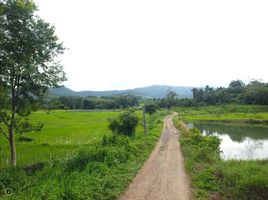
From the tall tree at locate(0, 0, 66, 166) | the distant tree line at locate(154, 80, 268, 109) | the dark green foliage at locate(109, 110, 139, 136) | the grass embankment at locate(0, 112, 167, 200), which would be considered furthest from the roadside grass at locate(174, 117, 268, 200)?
the distant tree line at locate(154, 80, 268, 109)

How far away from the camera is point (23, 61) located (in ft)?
39.9

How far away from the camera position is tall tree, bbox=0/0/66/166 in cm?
1185

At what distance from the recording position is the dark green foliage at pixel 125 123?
23.7 metres

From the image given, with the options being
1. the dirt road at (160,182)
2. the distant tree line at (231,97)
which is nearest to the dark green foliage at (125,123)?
the dirt road at (160,182)

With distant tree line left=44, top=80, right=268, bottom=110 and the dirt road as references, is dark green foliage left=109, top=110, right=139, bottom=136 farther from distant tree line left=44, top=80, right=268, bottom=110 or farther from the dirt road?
distant tree line left=44, top=80, right=268, bottom=110

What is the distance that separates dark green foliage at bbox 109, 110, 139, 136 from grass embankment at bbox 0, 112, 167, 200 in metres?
9.04

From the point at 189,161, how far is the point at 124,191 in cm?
556

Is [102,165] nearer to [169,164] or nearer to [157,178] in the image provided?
[157,178]

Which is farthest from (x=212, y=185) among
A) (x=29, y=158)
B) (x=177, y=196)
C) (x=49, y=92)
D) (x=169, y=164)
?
(x=29, y=158)

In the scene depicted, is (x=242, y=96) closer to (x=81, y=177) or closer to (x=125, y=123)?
(x=125, y=123)

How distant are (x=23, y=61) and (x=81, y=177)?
644cm

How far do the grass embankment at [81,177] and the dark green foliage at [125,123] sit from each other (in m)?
9.04

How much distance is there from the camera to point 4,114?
1253 centimetres

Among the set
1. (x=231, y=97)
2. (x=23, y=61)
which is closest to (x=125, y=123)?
(x=23, y=61)
